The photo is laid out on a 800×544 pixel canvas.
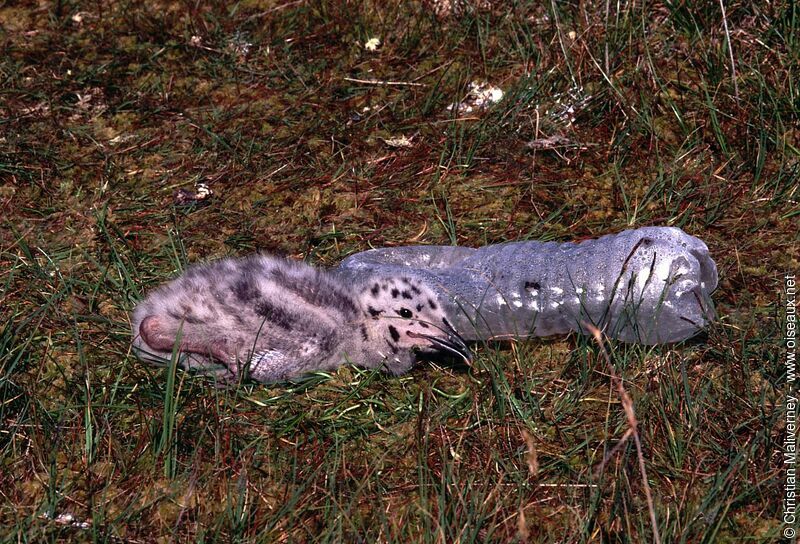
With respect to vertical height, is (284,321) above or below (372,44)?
below

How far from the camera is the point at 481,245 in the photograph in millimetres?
4414

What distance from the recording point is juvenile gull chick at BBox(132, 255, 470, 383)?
3641 mm

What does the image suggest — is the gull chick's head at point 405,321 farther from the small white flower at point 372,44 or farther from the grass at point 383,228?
the small white flower at point 372,44

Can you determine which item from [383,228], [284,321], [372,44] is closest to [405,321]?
[284,321]

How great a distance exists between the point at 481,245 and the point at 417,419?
1109 mm

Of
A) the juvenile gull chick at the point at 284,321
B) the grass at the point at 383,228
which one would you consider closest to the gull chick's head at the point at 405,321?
the juvenile gull chick at the point at 284,321

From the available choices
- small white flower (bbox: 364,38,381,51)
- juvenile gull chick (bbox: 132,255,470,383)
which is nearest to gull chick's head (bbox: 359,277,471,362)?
juvenile gull chick (bbox: 132,255,470,383)

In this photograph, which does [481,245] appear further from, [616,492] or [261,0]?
[261,0]

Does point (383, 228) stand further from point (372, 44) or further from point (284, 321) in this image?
point (372, 44)

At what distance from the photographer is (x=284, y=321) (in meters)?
3.66

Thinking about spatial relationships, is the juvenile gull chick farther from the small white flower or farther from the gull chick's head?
the small white flower

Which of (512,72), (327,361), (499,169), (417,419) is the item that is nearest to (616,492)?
(417,419)

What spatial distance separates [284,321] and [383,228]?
103cm

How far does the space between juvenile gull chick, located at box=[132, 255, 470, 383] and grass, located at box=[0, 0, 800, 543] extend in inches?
4.2
